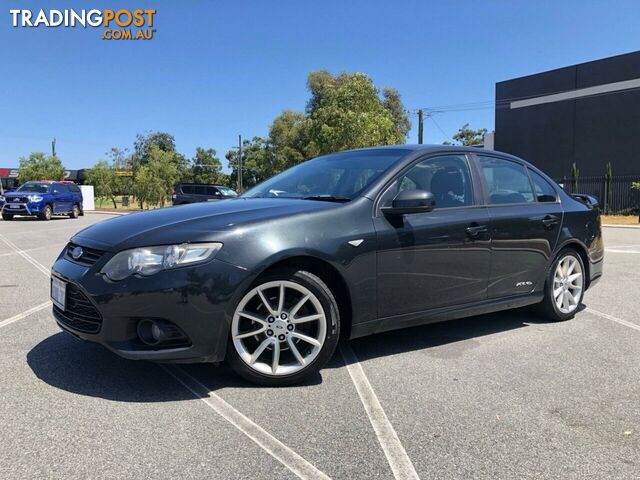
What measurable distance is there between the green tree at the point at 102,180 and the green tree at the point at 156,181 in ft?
23.3

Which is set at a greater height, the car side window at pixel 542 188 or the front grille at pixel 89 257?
the car side window at pixel 542 188

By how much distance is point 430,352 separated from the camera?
4293 millimetres

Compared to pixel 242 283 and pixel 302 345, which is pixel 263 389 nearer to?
pixel 302 345

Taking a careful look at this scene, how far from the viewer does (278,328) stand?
3467 millimetres

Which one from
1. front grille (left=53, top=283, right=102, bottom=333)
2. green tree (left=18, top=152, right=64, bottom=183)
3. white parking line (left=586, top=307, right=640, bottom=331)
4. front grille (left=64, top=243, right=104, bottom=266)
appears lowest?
white parking line (left=586, top=307, right=640, bottom=331)

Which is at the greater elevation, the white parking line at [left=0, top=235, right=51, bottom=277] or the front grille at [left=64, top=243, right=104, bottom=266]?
the front grille at [left=64, top=243, right=104, bottom=266]

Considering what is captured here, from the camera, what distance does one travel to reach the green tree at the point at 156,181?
4038cm

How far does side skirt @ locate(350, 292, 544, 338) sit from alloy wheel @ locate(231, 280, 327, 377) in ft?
1.17

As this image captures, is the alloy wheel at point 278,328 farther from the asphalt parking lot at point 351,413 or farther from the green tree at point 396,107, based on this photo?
the green tree at point 396,107

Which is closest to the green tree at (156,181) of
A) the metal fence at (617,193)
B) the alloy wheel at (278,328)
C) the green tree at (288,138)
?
the green tree at (288,138)

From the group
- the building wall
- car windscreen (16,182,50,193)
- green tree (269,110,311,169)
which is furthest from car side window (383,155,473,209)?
green tree (269,110,311,169)

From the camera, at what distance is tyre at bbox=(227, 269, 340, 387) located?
3.39m

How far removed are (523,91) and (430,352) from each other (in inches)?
1306

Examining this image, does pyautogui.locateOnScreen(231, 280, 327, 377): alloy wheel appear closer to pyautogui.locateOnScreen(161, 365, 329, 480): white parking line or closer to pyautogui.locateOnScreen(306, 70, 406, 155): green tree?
pyautogui.locateOnScreen(161, 365, 329, 480): white parking line
